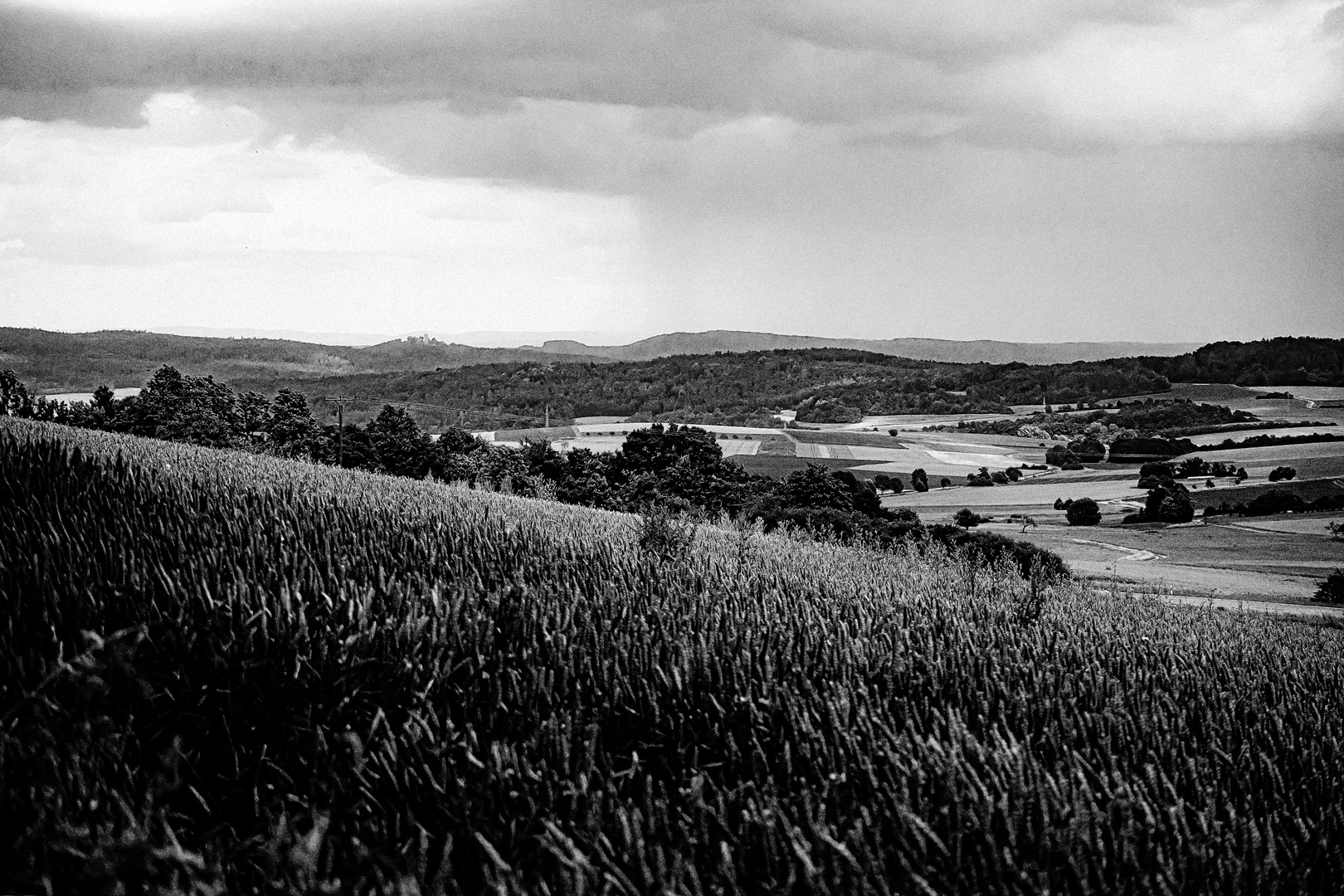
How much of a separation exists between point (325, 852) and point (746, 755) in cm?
122

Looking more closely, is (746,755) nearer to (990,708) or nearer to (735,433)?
(990,708)

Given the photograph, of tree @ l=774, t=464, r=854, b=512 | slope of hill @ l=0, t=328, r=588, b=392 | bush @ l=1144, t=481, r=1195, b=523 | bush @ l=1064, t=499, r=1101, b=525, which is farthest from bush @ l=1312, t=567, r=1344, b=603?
slope of hill @ l=0, t=328, r=588, b=392

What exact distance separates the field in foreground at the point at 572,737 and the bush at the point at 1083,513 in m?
41.5

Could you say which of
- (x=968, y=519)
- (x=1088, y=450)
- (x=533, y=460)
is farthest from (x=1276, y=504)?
(x=533, y=460)

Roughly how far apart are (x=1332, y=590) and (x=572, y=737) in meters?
34.7

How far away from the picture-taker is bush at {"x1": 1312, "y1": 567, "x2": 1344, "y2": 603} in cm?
3022

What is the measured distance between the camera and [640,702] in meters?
3.17

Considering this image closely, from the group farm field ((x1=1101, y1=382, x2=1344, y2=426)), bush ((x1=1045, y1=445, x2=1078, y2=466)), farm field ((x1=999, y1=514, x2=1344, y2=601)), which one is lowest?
farm field ((x1=999, y1=514, x2=1344, y2=601))

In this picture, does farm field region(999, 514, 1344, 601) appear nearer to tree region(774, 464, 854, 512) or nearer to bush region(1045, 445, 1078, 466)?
tree region(774, 464, 854, 512)

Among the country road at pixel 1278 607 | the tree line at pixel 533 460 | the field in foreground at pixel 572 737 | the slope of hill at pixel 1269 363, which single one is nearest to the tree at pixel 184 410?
the tree line at pixel 533 460

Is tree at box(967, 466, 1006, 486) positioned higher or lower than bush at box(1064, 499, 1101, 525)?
higher

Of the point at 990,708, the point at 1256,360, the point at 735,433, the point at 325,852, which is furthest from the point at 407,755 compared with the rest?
the point at 735,433

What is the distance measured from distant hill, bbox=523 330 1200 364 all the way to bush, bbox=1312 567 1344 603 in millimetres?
31668

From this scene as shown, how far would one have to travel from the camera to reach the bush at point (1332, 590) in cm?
3022
